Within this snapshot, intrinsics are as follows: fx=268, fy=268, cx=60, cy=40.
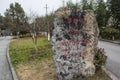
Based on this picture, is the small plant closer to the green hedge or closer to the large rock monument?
the large rock monument

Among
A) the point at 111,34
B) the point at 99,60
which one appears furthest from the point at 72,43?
the point at 111,34

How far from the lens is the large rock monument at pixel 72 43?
28.9 feet

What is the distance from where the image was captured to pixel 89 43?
897 centimetres

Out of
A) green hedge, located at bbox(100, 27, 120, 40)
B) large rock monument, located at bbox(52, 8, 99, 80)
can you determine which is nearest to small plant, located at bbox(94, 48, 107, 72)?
large rock monument, located at bbox(52, 8, 99, 80)

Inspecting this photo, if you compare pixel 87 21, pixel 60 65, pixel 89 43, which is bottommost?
pixel 60 65

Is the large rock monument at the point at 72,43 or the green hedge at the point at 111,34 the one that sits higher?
the large rock monument at the point at 72,43

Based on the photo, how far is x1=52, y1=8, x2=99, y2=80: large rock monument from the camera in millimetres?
8812

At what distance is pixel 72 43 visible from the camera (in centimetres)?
888

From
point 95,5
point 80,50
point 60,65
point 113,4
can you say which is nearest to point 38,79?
point 60,65

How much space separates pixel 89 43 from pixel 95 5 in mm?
40757

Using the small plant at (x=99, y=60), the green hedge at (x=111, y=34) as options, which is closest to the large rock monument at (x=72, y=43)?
the small plant at (x=99, y=60)

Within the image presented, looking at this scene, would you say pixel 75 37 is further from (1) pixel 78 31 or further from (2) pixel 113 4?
(2) pixel 113 4

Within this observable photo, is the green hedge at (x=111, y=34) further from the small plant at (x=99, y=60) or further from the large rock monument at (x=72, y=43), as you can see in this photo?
the large rock monument at (x=72, y=43)

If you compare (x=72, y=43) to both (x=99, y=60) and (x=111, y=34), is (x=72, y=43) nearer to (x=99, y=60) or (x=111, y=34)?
(x=99, y=60)
